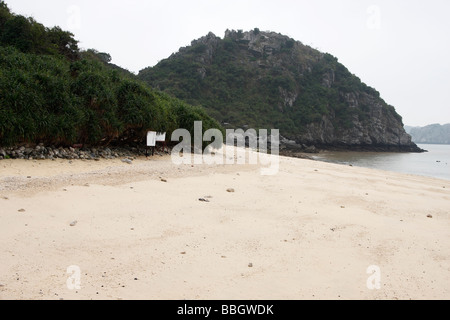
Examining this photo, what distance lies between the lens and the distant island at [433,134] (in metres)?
166

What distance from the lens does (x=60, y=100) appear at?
28.1ft

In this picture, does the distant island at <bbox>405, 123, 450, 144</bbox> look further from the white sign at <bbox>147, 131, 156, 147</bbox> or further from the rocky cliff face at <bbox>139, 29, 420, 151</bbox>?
the white sign at <bbox>147, 131, 156, 147</bbox>

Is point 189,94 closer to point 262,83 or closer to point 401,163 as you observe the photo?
point 262,83

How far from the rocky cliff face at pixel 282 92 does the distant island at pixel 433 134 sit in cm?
12390

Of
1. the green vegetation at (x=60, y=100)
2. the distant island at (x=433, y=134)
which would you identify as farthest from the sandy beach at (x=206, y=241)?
the distant island at (x=433, y=134)

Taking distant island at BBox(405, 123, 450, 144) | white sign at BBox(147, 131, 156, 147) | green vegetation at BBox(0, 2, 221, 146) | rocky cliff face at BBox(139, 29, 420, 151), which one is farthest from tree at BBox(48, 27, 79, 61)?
distant island at BBox(405, 123, 450, 144)

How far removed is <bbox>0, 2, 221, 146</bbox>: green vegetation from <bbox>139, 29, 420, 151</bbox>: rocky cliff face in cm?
4123

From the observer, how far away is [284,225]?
4.53 meters

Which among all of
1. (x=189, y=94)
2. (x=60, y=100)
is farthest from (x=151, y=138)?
(x=189, y=94)

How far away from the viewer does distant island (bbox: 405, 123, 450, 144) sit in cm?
16550

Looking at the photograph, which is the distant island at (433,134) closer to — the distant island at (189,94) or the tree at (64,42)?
the distant island at (189,94)
